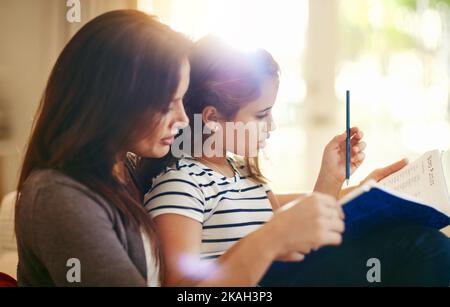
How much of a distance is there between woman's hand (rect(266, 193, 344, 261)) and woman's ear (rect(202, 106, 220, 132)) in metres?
0.31

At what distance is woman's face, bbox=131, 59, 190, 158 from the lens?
875 mm

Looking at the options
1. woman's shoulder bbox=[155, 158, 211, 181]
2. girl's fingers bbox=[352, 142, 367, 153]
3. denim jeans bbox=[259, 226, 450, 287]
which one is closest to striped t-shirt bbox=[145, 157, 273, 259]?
woman's shoulder bbox=[155, 158, 211, 181]

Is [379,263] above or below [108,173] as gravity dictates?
below

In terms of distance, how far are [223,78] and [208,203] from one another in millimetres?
230

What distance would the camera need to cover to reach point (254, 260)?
0.76 metres

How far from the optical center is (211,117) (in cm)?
102

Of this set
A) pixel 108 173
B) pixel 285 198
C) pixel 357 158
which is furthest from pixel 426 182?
pixel 108 173

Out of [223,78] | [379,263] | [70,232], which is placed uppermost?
[223,78]

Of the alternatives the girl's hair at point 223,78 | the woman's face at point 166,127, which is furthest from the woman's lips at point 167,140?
the girl's hair at point 223,78

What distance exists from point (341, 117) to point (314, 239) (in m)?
1.06

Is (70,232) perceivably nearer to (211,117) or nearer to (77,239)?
(77,239)

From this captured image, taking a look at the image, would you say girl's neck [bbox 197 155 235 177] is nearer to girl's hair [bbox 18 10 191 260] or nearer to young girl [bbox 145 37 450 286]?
young girl [bbox 145 37 450 286]

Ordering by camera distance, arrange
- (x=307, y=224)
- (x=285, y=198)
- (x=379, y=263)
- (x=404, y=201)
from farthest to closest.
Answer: (x=285, y=198), (x=379, y=263), (x=404, y=201), (x=307, y=224)
